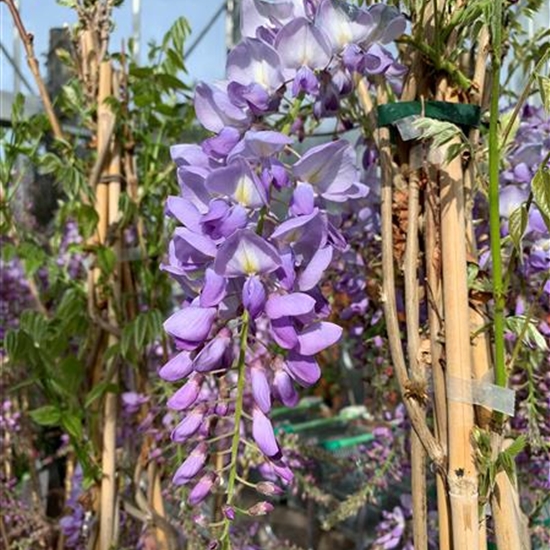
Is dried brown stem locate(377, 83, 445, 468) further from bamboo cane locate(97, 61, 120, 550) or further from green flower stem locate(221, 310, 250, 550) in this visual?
bamboo cane locate(97, 61, 120, 550)

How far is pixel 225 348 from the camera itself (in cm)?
40

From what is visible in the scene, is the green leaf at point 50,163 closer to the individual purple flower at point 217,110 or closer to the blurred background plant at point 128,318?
the blurred background plant at point 128,318

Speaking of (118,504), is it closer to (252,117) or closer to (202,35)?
(252,117)

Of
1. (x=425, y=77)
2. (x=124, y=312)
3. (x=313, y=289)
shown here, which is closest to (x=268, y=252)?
(x=313, y=289)

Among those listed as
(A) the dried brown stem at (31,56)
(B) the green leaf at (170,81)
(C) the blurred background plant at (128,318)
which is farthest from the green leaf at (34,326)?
(B) the green leaf at (170,81)

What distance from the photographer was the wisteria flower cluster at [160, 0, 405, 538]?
39 centimetres

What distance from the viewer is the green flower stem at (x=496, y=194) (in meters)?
0.40

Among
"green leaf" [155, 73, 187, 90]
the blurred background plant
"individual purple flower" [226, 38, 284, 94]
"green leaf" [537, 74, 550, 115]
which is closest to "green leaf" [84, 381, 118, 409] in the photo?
the blurred background plant

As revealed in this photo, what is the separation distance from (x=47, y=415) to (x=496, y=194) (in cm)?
62

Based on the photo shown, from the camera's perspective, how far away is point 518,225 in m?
0.44

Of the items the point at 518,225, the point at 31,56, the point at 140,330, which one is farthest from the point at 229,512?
the point at 31,56

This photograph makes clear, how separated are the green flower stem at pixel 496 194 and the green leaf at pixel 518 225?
0.05 feet

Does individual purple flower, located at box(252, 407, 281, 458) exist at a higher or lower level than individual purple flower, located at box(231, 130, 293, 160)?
lower

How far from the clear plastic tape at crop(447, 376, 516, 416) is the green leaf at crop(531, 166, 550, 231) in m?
0.11
